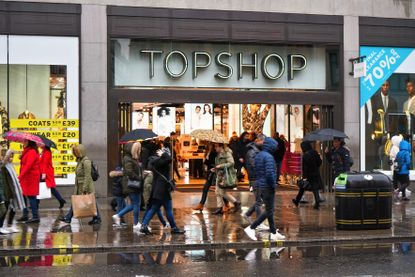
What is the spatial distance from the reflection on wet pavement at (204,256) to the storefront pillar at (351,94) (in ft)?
30.8

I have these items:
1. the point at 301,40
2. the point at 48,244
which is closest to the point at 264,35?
the point at 301,40

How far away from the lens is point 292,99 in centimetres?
2011

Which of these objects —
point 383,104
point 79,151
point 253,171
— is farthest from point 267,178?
point 383,104

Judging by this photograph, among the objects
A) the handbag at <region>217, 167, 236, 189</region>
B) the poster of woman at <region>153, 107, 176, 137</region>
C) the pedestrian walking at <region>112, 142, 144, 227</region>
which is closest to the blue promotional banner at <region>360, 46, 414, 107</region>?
the poster of woman at <region>153, 107, 176, 137</region>

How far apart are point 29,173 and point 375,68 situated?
1188 centimetres

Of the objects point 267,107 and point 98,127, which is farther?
point 267,107

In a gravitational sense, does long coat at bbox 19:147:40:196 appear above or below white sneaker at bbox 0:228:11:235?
above

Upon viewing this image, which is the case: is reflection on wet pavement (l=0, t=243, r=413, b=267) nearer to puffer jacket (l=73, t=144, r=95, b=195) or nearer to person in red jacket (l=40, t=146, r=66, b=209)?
puffer jacket (l=73, t=144, r=95, b=195)

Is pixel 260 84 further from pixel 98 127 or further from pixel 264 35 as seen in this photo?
pixel 98 127

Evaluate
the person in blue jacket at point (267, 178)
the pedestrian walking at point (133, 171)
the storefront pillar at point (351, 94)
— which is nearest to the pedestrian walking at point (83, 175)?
the pedestrian walking at point (133, 171)

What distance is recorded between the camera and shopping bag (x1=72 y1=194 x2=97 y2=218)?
12.7 m

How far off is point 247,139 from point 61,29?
274 inches

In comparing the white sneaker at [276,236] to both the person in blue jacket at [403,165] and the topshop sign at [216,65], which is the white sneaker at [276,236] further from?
the topshop sign at [216,65]

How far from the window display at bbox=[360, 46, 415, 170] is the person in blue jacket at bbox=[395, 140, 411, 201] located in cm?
244
